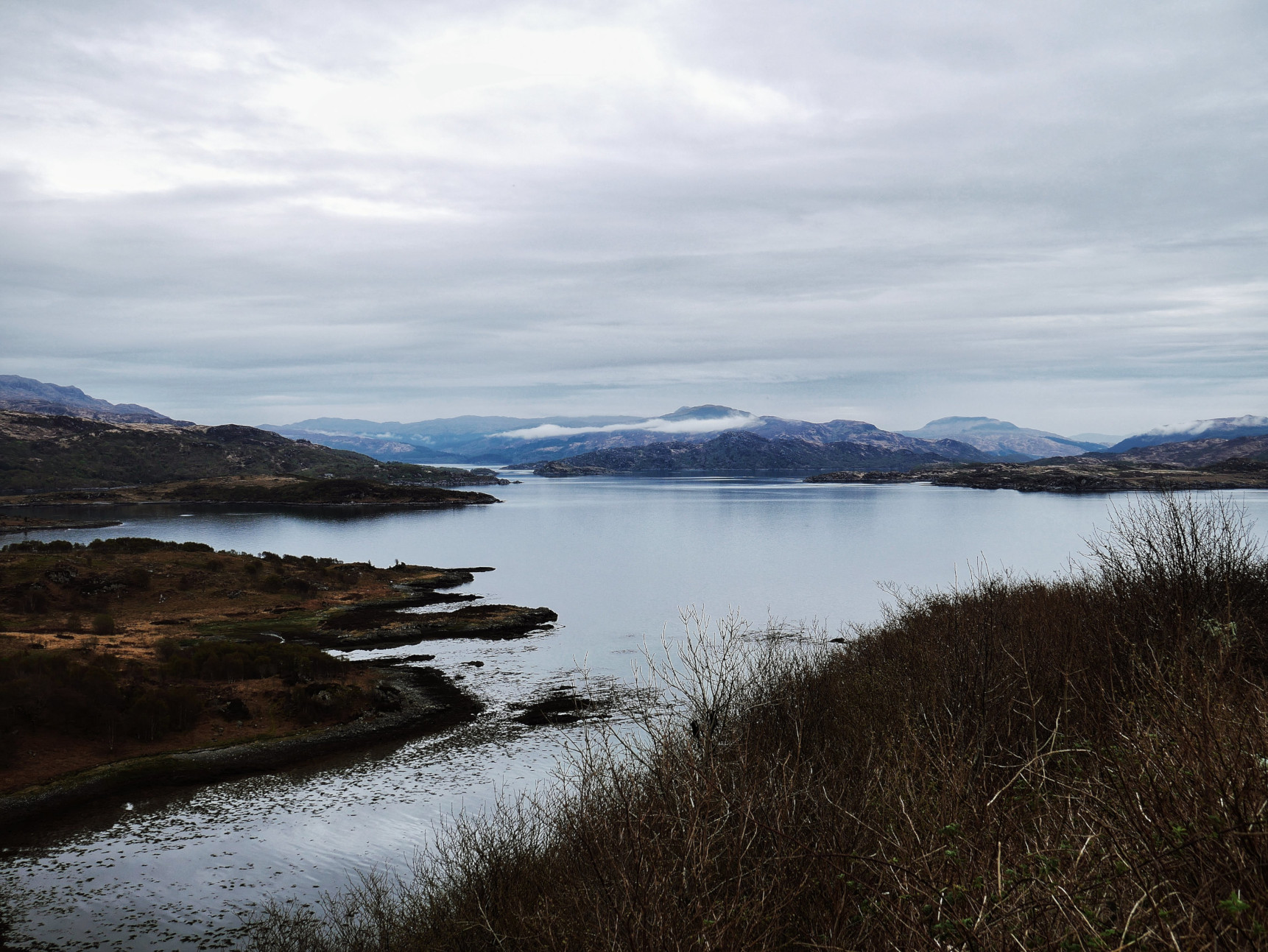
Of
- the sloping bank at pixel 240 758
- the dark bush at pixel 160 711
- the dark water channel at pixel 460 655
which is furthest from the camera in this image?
the dark bush at pixel 160 711

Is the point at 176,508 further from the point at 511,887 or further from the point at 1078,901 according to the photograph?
the point at 1078,901

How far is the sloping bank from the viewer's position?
2856 centimetres

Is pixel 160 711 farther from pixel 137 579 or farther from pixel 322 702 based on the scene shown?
pixel 137 579

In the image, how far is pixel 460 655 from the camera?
5400 cm

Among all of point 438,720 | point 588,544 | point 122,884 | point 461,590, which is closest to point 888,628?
point 438,720

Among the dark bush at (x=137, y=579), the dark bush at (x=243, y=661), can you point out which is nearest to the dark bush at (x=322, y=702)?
the dark bush at (x=243, y=661)

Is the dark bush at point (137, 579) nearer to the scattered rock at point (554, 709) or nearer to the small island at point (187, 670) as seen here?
the small island at point (187, 670)

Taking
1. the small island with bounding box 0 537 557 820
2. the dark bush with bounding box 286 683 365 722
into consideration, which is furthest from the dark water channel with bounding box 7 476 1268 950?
the dark bush with bounding box 286 683 365 722

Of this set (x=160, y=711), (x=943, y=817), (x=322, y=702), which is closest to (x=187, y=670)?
(x=160, y=711)

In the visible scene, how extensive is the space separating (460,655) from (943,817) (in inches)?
1892

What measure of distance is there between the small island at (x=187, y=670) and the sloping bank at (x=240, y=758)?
9 centimetres

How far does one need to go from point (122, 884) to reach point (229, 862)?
301cm

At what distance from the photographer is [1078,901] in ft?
21.3

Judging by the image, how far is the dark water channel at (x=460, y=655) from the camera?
22.5m
